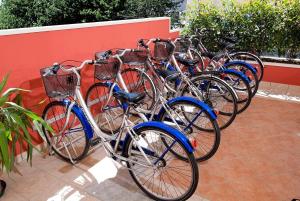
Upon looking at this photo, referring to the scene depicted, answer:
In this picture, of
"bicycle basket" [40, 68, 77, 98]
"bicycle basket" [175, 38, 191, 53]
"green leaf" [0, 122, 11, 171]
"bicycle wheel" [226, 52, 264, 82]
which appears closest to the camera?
"green leaf" [0, 122, 11, 171]

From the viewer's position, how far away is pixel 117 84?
3.14m

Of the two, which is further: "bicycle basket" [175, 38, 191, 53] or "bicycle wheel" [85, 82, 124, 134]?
"bicycle basket" [175, 38, 191, 53]

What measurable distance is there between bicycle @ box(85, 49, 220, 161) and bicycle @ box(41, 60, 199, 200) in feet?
0.60

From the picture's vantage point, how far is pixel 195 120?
2.77m

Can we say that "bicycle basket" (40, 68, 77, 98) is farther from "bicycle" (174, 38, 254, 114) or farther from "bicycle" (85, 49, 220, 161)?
"bicycle" (174, 38, 254, 114)

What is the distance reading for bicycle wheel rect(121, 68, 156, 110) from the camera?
3.59m

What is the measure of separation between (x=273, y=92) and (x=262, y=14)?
1376mm

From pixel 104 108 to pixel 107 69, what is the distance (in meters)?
0.48

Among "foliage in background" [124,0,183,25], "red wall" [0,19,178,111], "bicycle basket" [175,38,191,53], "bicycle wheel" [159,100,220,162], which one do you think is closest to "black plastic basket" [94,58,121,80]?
"red wall" [0,19,178,111]

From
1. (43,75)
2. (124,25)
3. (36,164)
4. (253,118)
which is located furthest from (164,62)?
(36,164)

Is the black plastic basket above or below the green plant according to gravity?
above

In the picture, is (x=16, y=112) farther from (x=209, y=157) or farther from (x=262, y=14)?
(x=262, y=14)

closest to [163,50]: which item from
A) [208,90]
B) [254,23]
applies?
[208,90]

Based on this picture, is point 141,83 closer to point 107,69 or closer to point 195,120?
A: point 107,69
